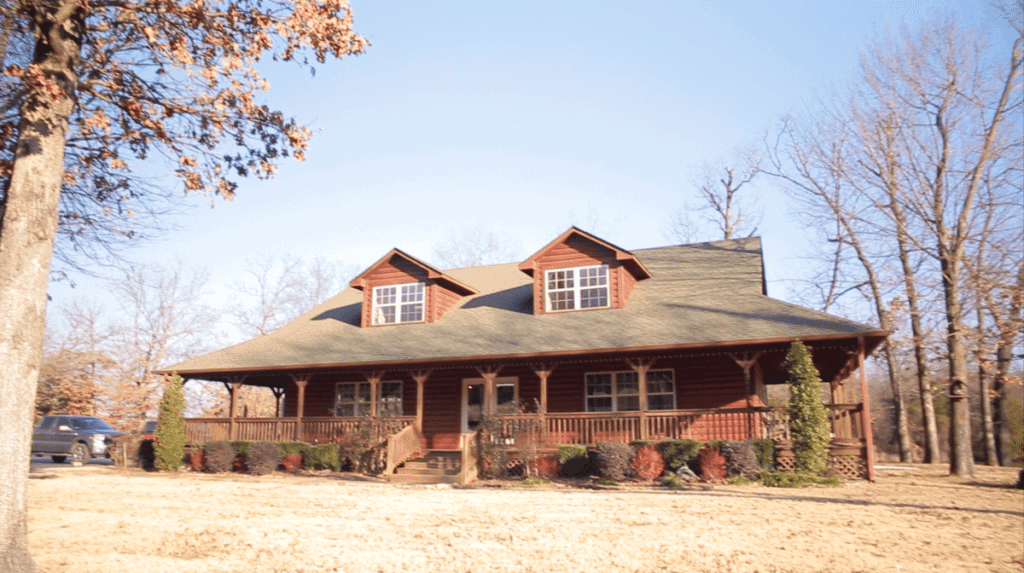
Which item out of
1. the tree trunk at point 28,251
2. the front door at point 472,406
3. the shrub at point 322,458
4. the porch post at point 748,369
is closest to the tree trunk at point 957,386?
the porch post at point 748,369

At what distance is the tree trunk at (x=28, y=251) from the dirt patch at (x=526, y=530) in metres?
1.06

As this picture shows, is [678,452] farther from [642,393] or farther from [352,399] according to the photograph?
[352,399]

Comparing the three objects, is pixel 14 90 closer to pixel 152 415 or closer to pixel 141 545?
pixel 141 545

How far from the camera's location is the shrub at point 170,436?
68.0 feet

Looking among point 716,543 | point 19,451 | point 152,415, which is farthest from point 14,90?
point 152,415

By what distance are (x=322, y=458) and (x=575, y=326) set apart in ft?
26.8

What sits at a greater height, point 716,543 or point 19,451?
point 19,451

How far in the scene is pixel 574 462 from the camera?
1766 cm

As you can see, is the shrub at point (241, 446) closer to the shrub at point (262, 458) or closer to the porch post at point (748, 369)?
the shrub at point (262, 458)

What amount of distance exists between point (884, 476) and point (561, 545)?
14.0 metres

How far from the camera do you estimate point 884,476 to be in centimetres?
1898

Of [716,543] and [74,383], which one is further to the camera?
[74,383]

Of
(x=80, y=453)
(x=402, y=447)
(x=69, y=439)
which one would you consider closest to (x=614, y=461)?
(x=402, y=447)

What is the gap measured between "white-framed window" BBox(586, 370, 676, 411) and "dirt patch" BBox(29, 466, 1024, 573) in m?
5.53
